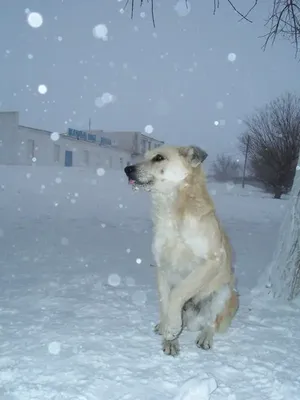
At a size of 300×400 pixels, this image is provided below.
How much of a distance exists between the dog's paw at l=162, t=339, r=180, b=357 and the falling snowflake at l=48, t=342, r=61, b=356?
95cm

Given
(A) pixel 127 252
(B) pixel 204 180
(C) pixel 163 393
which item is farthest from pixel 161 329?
(A) pixel 127 252

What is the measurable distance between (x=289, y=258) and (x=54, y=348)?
322 centimetres

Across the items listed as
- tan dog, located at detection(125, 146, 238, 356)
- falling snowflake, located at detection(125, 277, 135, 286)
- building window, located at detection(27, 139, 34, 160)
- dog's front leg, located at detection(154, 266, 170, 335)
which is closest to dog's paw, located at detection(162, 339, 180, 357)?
tan dog, located at detection(125, 146, 238, 356)

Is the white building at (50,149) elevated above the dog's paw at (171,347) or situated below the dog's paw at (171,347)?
→ above

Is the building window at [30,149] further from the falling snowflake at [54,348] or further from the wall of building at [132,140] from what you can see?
the falling snowflake at [54,348]

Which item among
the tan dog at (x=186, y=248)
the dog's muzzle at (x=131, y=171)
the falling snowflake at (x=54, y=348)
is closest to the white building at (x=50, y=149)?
the dog's muzzle at (x=131, y=171)

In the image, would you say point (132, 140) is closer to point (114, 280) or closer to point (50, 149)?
point (50, 149)


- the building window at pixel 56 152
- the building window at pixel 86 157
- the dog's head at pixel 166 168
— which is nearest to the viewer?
the dog's head at pixel 166 168

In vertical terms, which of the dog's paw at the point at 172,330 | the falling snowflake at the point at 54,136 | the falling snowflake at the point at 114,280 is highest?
the falling snowflake at the point at 54,136

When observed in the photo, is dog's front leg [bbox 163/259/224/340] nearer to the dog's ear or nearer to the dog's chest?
the dog's chest

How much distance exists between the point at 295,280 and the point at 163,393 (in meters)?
2.83

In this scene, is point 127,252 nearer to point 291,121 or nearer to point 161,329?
point 161,329

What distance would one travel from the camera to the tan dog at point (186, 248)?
348 centimetres

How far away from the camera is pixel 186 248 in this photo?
11.6 ft
